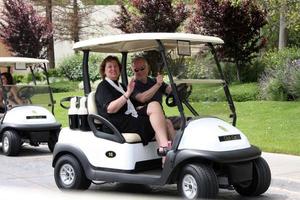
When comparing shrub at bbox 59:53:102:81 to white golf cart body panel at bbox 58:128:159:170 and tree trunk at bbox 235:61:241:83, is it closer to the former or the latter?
tree trunk at bbox 235:61:241:83

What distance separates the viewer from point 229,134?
19.5 feet

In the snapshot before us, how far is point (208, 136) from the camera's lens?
5.81 meters

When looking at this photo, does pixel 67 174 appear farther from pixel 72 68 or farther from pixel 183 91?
pixel 72 68

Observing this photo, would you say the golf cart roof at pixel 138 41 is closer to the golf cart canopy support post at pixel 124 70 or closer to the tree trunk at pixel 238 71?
the golf cart canopy support post at pixel 124 70

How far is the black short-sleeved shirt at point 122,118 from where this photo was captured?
636 centimetres

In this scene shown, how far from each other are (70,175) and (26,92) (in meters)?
3.79

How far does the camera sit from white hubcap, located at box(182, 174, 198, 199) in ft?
18.8

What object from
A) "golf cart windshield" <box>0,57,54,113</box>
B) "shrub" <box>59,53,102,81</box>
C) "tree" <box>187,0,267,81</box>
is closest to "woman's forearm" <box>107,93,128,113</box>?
"golf cart windshield" <box>0,57,54,113</box>

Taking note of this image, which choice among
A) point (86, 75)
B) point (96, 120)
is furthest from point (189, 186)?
point (86, 75)

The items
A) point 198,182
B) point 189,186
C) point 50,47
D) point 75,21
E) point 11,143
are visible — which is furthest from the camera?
point 75,21

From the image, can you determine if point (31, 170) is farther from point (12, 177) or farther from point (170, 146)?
point (170, 146)

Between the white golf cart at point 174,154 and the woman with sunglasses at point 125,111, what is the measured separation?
0.28ft

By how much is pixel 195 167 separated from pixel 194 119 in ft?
1.84

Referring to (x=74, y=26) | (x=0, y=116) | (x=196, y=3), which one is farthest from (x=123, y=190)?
(x=74, y=26)
